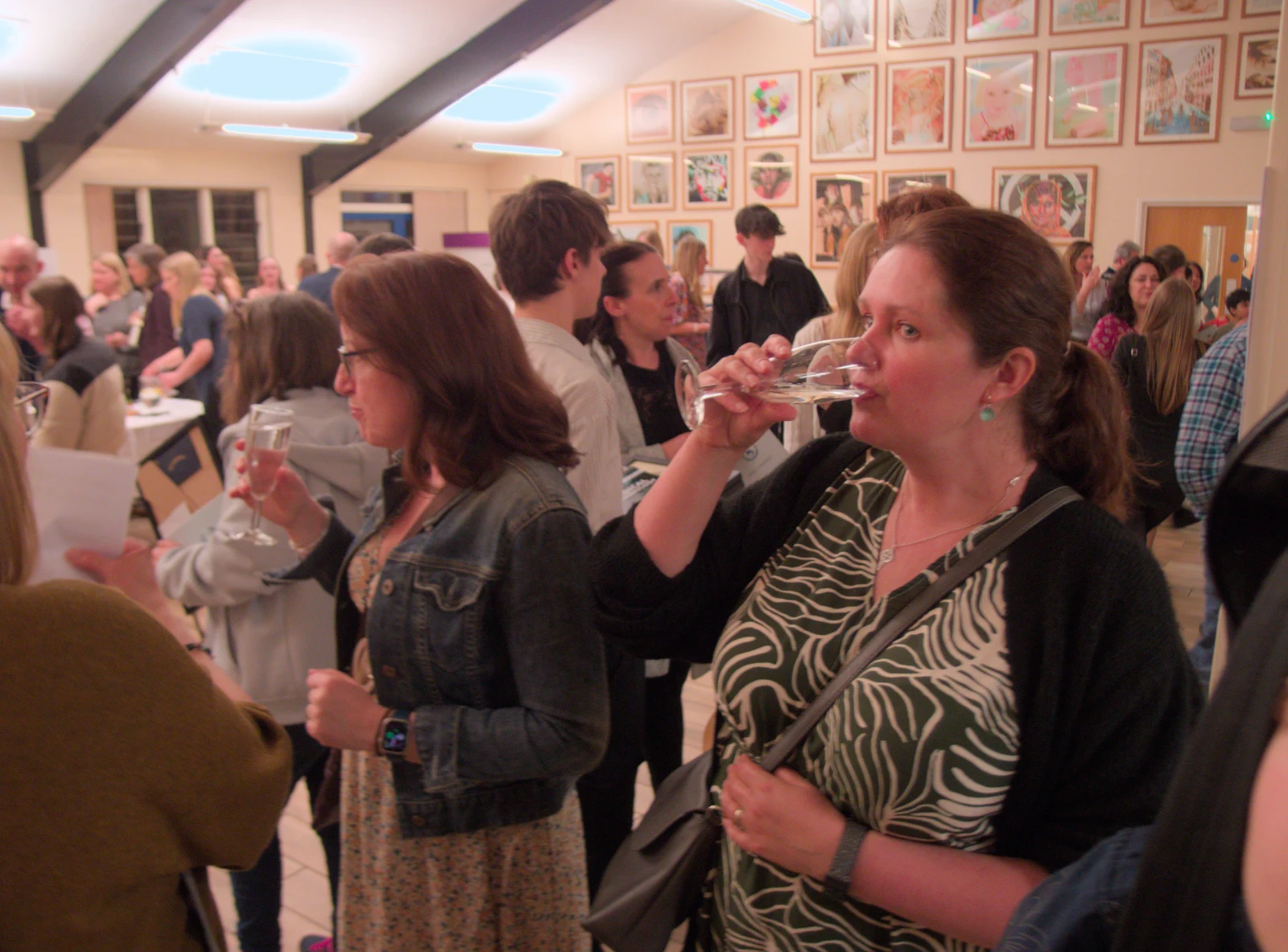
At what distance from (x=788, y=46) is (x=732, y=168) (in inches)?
61.6

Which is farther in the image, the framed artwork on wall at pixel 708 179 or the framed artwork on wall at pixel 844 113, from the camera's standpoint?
the framed artwork on wall at pixel 708 179

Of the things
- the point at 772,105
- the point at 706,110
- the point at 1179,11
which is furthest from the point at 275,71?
the point at 1179,11

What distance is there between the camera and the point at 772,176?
1266 cm

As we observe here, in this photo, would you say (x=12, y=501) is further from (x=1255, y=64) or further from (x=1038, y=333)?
(x=1255, y=64)

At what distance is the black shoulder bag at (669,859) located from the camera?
1209mm

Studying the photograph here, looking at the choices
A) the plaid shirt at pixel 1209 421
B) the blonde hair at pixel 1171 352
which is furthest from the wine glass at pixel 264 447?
the blonde hair at pixel 1171 352

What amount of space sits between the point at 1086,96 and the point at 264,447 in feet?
35.4

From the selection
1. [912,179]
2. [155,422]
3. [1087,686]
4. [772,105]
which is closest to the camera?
[1087,686]

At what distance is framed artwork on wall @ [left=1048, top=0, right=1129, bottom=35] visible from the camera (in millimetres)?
10148

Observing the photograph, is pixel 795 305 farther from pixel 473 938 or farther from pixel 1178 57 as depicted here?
pixel 1178 57

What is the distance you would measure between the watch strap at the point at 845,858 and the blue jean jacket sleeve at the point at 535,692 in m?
0.53

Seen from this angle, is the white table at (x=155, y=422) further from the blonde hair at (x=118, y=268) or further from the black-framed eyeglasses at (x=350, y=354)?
the black-framed eyeglasses at (x=350, y=354)

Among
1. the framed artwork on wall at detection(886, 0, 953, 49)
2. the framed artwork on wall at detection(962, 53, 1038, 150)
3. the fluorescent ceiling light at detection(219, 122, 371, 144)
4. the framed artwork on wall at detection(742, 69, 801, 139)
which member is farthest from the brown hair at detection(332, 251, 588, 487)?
the framed artwork on wall at detection(742, 69, 801, 139)

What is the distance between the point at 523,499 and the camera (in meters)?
1.59
